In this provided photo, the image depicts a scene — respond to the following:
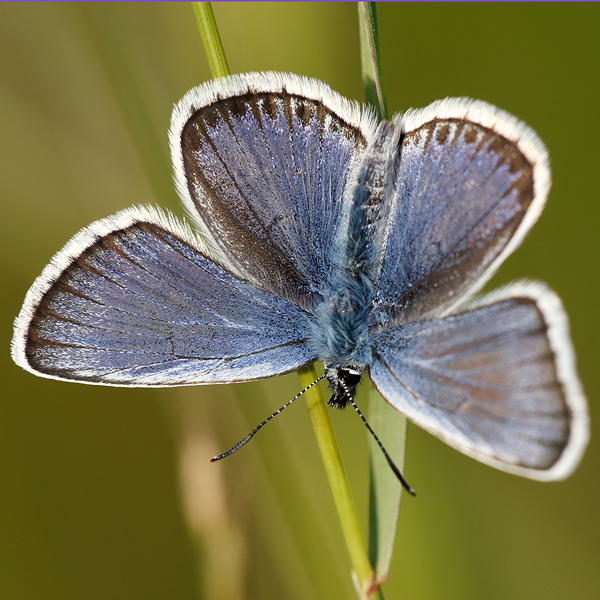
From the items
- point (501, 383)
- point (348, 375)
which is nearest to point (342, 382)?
point (348, 375)

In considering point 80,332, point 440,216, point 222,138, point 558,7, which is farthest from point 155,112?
point 558,7

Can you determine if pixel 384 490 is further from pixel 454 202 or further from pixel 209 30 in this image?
pixel 209 30

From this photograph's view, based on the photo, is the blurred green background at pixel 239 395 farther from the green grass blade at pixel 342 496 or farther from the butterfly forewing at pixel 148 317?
the green grass blade at pixel 342 496

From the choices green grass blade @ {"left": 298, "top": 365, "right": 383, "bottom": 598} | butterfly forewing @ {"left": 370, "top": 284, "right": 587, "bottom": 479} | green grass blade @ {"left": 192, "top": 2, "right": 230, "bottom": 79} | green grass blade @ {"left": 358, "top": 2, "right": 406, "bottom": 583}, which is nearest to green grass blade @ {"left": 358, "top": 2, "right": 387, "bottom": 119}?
green grass blade @ {"left": 358, "top": 2, "right": 406, "bottom": 583}

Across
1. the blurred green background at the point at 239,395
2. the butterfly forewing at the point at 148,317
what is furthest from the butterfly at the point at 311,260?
the blurred green background at the point at 239,395

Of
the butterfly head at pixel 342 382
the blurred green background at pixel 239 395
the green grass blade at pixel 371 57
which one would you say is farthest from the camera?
the blurred green background at pixel 239 395
